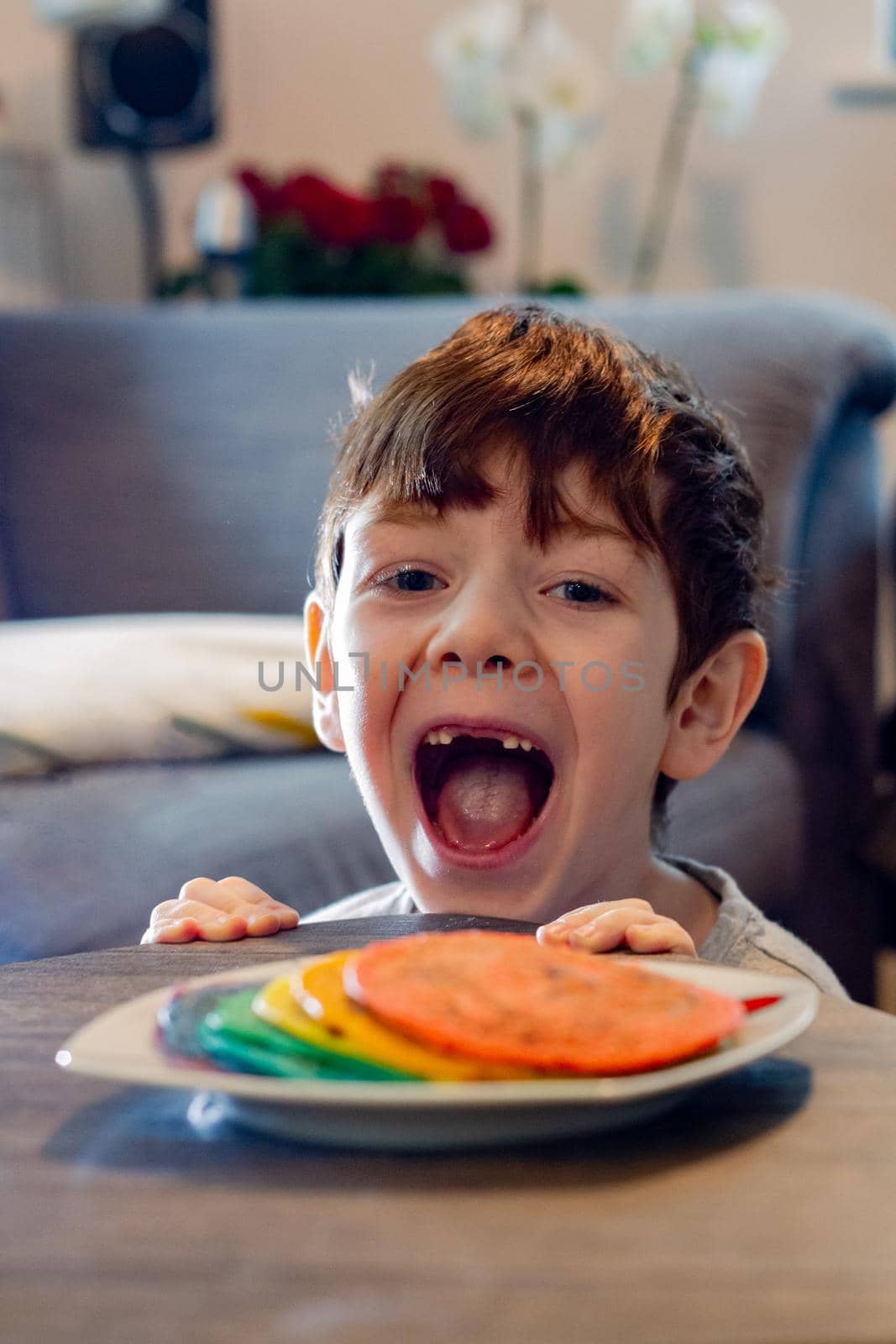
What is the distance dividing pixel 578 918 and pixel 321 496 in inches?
52.5

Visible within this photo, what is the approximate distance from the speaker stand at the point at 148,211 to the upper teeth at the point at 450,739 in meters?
2.10

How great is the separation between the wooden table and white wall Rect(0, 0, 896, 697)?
2.65 m

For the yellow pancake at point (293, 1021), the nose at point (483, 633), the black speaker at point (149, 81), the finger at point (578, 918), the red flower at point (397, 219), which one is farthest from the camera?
the black speaker at point (149, 81)

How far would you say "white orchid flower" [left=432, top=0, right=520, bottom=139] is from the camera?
2.48 metres

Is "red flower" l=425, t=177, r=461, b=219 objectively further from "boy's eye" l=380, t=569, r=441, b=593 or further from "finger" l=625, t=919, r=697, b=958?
"finger" l=625, t=919, r=697, b=958

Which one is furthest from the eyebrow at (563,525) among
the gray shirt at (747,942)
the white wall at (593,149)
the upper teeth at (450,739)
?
the white wall at (593,149)

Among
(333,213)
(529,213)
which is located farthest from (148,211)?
(529,213)

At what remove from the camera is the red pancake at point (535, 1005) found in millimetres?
445

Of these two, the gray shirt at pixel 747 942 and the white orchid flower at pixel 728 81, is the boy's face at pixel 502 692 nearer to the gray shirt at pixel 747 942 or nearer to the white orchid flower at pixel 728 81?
the gray shirt at pixel 747 942

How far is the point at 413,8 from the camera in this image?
2.92 meters

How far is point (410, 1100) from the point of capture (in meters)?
0.42

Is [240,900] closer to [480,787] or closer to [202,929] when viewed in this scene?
[202,929]

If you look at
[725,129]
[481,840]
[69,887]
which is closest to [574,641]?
[481,840]

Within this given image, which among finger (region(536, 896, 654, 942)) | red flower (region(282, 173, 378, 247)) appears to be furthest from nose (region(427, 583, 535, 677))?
red flower (region(282, 173, 378, 247))
